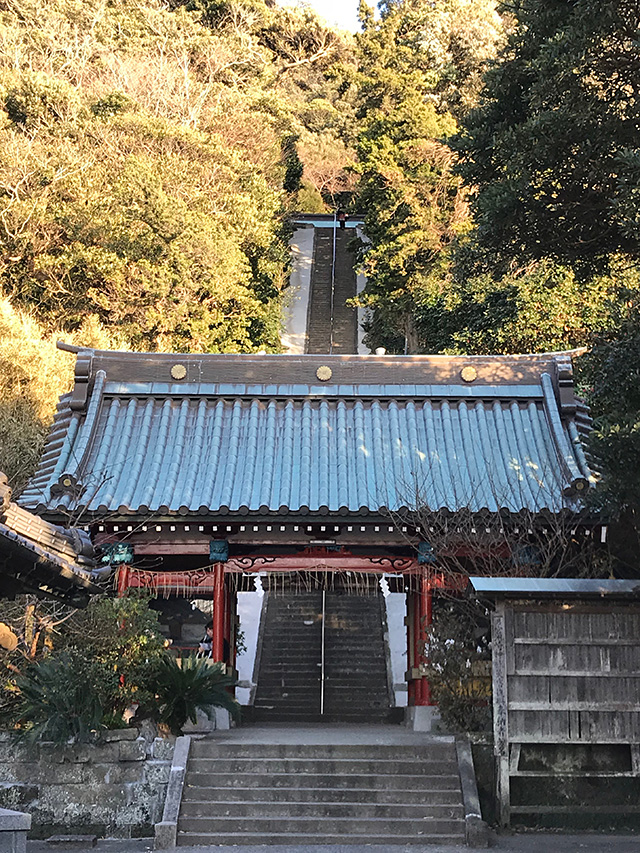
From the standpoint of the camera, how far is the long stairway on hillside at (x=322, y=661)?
57.7 feet

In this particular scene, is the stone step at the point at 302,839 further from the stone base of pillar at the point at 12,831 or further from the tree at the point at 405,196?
the tree at the point at 405,196

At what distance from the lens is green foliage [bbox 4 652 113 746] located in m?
10.9

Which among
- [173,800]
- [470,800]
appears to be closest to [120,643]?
[173,800]

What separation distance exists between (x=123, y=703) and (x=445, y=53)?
42.0 meters

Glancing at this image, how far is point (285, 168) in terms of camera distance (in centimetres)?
4603

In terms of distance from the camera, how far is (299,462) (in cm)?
1499

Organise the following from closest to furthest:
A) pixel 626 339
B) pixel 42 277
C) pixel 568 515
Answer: pixel 626 339, pixel 568 515, pixel 42 277

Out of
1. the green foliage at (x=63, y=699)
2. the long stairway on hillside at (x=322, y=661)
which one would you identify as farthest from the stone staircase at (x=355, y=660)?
the green foliage at (x=63, y=699)

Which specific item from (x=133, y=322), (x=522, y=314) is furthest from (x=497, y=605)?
(x=133, y=322)

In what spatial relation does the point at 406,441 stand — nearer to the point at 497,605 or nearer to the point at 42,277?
the point at 497,605

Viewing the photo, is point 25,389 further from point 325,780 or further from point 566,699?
point 566,699

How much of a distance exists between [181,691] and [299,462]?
168 inches

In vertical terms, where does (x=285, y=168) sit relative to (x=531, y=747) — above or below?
above

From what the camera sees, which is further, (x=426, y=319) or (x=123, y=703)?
(x=426, y=319)
